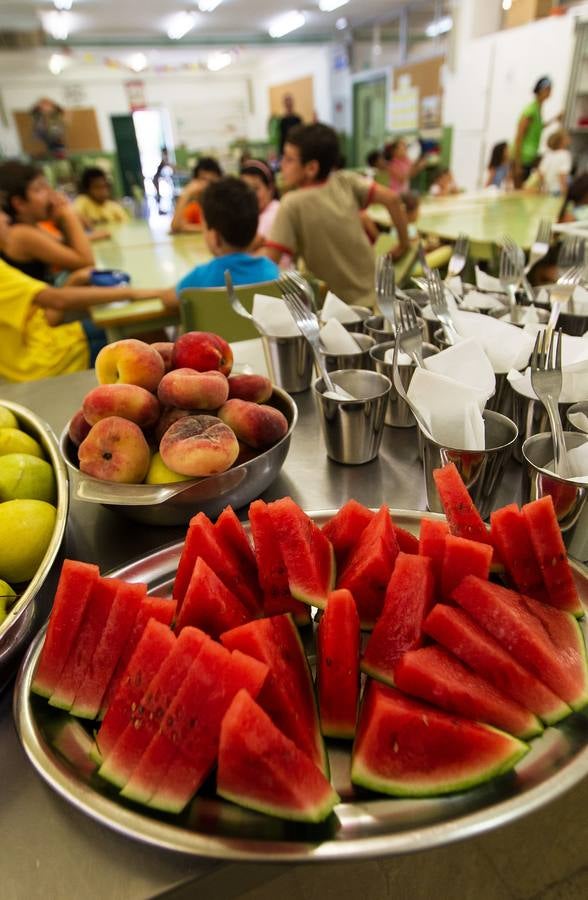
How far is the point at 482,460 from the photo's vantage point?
30.5 inches

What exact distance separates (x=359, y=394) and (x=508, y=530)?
50 cm

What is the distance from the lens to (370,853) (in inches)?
17.1

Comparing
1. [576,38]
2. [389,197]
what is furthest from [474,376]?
[576,38]

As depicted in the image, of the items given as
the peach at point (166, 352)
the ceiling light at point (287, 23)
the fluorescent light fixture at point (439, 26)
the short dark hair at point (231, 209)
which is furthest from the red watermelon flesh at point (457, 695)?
the ceiling light at point (287, 23)

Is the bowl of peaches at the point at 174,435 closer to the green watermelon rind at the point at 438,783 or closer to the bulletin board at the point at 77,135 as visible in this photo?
the green watermelon rind at the point at 438,783

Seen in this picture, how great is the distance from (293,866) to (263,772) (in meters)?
0.07

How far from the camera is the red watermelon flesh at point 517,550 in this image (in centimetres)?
64

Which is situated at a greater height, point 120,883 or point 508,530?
point 508,530

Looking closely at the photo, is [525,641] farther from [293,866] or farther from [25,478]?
[25,478]

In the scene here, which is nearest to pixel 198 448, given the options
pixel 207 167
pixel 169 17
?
pixel 207 167

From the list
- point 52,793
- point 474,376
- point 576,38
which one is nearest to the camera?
point 52,793

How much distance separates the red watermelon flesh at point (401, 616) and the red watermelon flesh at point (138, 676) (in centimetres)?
22

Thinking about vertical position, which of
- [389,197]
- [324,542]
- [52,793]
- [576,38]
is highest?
[576,38]

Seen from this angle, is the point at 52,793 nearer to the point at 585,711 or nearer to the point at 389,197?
the point at 585,711
